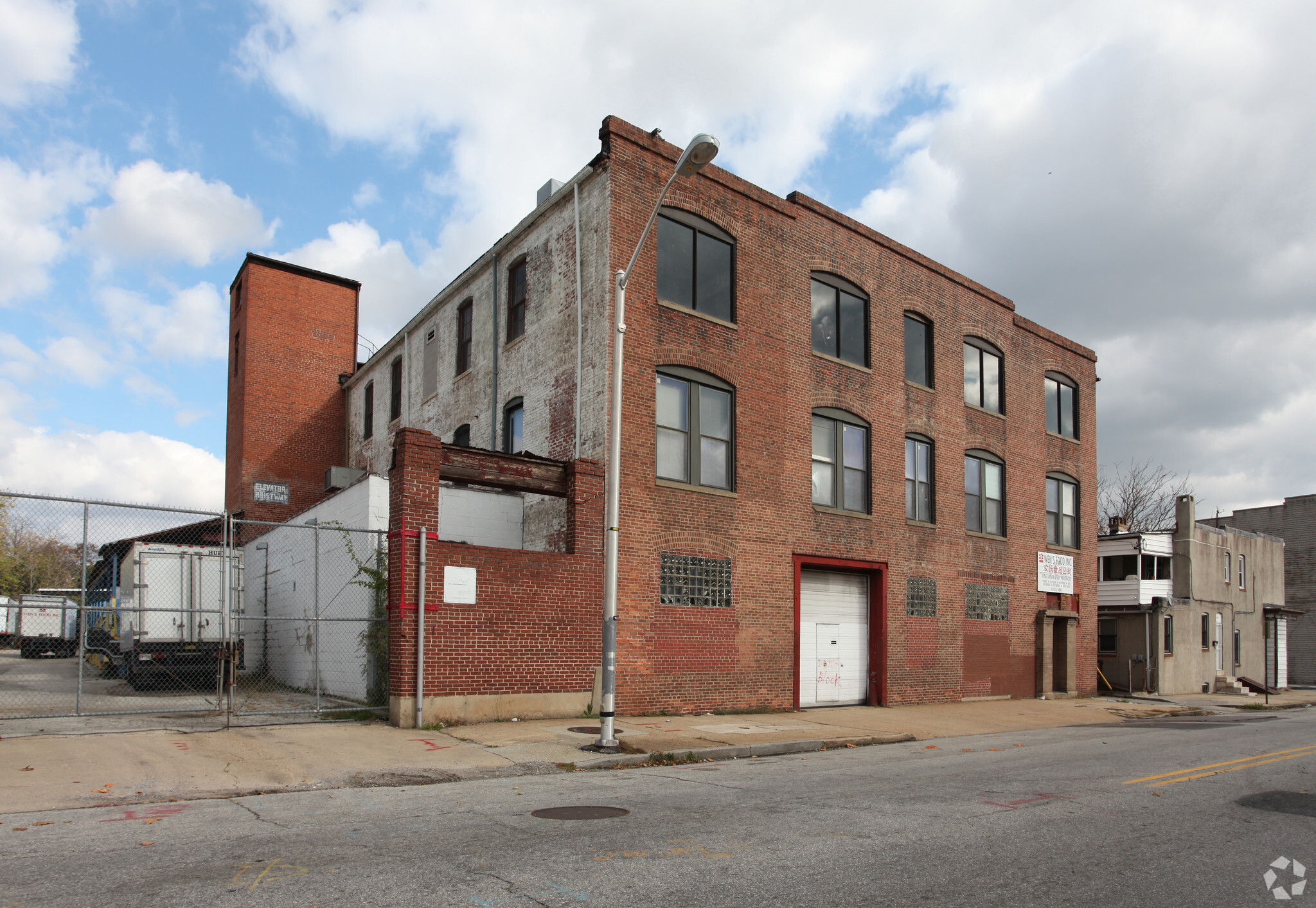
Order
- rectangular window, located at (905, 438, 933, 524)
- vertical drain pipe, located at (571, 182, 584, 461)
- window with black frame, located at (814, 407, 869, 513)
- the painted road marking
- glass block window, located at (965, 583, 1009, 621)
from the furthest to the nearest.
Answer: glass block window, located at (965, 583, 1009, 621), rectangular window, located at (905, 438, 933, 524), window with black frame, located at (814, 407, 869, 513), vertical drain pipe, located at (571, 182, 584, 461), the painted road marking

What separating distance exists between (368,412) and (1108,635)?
27100mm

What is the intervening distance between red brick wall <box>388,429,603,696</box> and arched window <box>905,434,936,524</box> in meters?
9.85

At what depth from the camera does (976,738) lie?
630 inches

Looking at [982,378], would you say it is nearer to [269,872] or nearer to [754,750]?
[754,750]

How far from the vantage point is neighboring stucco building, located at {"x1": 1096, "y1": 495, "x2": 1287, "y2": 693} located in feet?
103

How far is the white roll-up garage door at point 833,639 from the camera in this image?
19984 millimetres

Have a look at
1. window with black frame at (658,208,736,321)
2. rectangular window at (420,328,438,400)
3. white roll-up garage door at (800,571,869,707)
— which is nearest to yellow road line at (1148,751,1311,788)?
white roll-up garage door at (800,571,869,707)

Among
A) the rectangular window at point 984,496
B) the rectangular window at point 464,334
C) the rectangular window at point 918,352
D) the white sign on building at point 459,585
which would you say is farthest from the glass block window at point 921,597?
the rectangular window at point 464,334

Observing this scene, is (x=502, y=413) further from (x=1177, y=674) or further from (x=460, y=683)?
(x=1177, y=674)

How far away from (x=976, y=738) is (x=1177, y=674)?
20.7 m

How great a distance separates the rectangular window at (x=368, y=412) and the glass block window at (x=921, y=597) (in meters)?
17.6

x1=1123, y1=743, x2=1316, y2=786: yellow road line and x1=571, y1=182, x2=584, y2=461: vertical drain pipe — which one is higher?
x1=571, y1=182, x2=584, y2=461: vertical drain pipe

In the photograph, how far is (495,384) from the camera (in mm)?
21000

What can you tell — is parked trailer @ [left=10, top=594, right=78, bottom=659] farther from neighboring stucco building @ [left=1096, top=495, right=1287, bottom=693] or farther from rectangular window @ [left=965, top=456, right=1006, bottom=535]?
neighboring stucco building @ [left=1096, top=495, right=1287, bottom=693]
